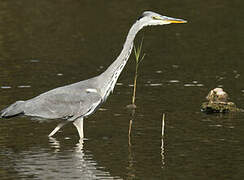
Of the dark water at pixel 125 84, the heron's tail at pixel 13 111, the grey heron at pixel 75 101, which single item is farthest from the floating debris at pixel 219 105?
the heron's tail at pixel 13 111

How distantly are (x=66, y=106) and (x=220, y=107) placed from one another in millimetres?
3046

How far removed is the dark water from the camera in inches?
403

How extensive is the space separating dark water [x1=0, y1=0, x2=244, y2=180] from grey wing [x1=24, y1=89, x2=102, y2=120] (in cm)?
44

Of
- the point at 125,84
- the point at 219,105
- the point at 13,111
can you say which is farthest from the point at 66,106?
the point at 125,84

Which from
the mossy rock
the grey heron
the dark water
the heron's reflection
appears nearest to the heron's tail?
the grey heron

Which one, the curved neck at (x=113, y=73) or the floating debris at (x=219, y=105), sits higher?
the curved neck at (x=113, y=73)

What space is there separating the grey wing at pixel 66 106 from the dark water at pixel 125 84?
439mm

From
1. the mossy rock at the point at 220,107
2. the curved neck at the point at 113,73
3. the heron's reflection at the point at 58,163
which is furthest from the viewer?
the mossy rock at the point at 220,107

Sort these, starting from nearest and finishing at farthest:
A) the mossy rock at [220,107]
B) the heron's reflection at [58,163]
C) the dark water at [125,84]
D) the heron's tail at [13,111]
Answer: the heron's reflection at [58,163]
the dark water at [125,84]
the heron's tail at [13,111]
the mossy rock at [220,107]

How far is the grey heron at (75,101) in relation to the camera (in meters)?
11.2

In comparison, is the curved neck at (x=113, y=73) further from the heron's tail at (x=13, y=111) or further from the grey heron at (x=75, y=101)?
the heron's tail at (x=13, y=111)

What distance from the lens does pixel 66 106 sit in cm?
1130

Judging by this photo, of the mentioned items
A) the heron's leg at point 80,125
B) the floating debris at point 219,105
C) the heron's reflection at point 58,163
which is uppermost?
the floating debris at point 219,105

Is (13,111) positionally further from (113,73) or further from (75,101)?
(113,73)
